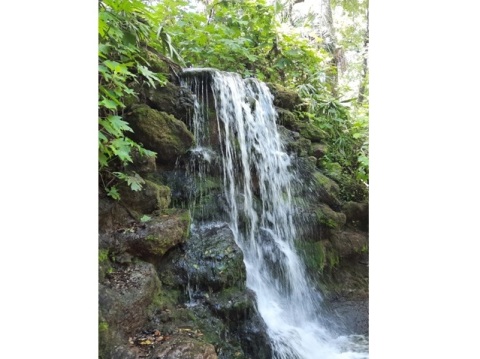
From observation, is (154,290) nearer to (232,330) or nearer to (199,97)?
(232,330)

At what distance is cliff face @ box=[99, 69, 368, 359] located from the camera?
73.6 inches

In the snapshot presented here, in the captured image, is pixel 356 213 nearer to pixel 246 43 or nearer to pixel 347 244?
pixel 347 244

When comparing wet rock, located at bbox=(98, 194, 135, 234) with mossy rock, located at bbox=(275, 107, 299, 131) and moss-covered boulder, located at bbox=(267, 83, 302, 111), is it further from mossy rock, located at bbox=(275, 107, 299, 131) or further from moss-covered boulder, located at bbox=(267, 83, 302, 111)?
moss-covered boulder, located at bbox=(267, 83, 302, 111)

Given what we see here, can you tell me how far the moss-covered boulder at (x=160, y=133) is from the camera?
2.65m

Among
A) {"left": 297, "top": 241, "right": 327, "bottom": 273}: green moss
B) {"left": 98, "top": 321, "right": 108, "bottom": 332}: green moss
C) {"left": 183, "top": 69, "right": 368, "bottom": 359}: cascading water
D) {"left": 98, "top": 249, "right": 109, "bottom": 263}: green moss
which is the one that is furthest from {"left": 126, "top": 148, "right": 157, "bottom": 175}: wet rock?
{"left": 297, "top": 241, "right": 327, "bottom": 273}: green moss

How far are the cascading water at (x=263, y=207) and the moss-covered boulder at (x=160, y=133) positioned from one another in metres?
0.30

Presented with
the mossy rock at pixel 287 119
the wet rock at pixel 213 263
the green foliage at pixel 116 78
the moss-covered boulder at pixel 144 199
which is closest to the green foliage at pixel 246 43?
the mossy rock at pixel 287 119

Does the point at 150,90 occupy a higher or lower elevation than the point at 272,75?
lower

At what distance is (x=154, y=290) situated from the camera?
213 centimetres

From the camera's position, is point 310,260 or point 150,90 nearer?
point 150,90

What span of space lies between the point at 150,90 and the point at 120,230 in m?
1.33
